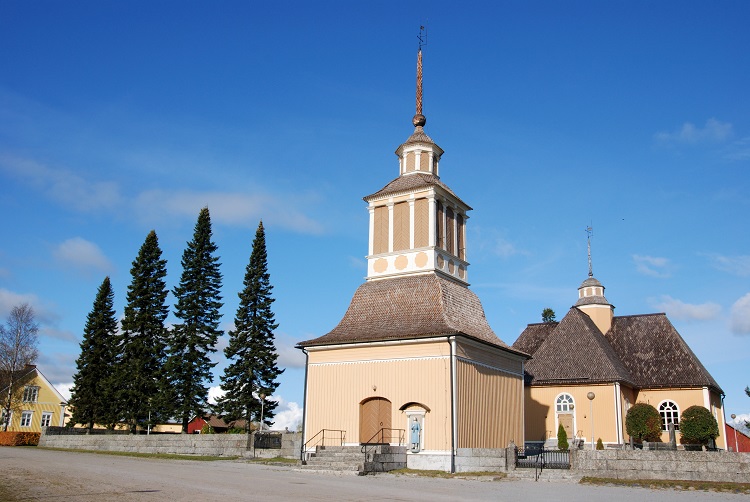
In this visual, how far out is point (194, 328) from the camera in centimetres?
4316

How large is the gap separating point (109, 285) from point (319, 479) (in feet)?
118

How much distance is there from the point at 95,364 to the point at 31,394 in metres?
18.2

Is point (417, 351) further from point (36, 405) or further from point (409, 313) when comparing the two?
point (36, 405)

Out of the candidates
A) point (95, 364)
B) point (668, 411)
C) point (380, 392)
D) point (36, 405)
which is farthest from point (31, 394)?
point (668, 411)

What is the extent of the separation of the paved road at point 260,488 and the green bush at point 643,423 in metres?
17.4

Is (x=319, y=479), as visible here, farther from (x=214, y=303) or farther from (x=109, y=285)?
(x=109, y=285)

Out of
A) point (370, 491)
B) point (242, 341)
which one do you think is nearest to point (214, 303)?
point (242, 341)

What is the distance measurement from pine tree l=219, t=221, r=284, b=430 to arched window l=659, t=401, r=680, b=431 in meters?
23.3

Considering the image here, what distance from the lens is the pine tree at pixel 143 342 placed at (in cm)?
4269

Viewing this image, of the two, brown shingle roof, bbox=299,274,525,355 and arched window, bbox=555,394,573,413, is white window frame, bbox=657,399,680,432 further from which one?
brown shingle roof, bbox=299,274,525,355

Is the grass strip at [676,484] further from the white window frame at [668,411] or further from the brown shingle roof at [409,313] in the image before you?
the white window frame at [668,411]

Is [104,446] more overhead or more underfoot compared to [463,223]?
more underfoot

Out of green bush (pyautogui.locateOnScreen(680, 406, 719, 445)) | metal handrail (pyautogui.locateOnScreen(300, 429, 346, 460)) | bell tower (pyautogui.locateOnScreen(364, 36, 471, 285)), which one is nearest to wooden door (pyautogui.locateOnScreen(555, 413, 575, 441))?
green bush (pyautogui.locateOnScreen(680, 406, 719, 445))

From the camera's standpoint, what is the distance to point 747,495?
1677 cm
